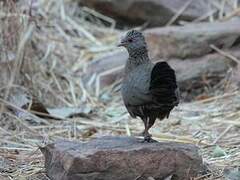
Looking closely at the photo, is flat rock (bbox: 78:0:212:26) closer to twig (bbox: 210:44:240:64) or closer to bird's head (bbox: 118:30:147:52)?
twig (bbox: 210:44:240:64)

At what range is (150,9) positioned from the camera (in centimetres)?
842

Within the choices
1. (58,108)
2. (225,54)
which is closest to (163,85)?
(58,108)

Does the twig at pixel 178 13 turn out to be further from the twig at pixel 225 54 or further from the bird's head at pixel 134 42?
the bird's head at pixel 134 42

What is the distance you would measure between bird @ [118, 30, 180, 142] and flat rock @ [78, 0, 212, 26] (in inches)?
185

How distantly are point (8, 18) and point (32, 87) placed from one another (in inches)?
27.8

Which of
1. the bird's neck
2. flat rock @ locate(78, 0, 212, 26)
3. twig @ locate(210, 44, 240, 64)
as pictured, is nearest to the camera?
the bird's neck

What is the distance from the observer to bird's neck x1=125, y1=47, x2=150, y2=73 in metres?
3.59

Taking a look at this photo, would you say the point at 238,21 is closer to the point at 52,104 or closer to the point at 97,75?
the point at 97,75

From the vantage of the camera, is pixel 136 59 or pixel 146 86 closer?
pixel 146 86

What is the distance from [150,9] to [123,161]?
529cm

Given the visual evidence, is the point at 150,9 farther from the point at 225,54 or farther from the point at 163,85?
the point at 163,85

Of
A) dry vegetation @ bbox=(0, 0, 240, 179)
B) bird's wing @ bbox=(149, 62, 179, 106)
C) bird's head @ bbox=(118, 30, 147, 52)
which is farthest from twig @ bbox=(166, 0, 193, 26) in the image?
bird's wing @ bbox=(149, 62, 179, 106)

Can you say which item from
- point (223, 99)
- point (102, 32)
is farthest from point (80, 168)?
point (102, 32)

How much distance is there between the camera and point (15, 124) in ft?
16.6
